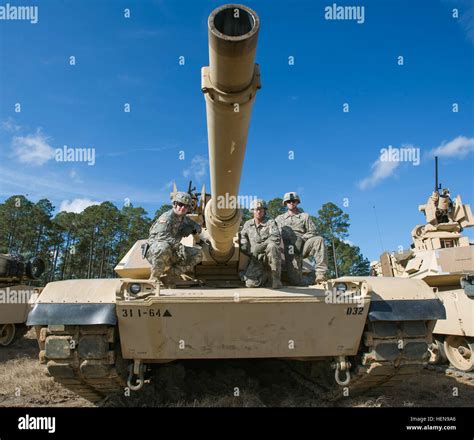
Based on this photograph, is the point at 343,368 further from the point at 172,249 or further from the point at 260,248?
the point at 172,249

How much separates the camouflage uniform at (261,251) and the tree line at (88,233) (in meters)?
28.5

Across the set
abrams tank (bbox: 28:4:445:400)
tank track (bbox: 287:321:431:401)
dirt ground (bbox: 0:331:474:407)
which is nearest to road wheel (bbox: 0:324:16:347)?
dirt ground (bbox: 0:331:474:407)

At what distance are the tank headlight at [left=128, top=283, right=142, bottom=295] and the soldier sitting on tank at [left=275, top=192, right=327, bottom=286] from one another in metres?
2.23

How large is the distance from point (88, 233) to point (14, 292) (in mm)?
26544

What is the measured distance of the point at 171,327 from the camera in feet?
16.1

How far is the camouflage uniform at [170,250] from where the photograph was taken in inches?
214

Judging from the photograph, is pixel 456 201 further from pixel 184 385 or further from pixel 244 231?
pixel 184 385

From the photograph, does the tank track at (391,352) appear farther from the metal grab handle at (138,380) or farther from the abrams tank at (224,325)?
the metal grab handle at (138,380)

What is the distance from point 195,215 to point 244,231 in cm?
223

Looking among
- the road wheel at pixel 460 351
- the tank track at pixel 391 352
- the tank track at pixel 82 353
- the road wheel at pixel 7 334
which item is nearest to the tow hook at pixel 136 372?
the tank track at pixel 82 353

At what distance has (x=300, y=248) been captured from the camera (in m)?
6.25

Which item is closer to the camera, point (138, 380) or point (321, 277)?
point (138, 380)

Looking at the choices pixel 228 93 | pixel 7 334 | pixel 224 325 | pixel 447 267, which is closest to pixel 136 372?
pixel 224 325
